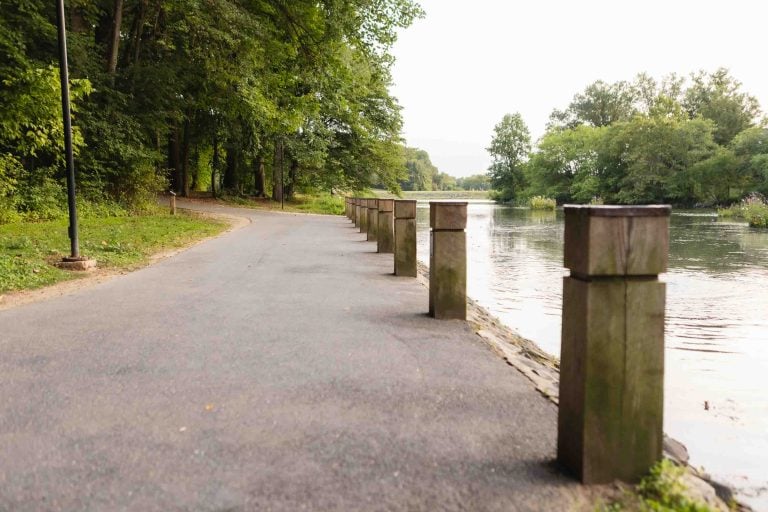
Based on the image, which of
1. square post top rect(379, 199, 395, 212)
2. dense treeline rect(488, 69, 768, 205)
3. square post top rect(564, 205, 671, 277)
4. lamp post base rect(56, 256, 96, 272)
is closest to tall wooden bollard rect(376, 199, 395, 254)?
square post top rect(379, 199, 395, 212)

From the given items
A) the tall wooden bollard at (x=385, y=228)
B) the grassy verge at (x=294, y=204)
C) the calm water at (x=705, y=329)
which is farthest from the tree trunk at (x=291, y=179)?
the tall wooden bollard at (x=385, y=228)

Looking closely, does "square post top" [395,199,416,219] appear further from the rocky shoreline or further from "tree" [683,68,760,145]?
"tree" [683,68,760,145]

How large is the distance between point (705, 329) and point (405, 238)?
14.9 ft

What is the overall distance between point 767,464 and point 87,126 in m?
20.6

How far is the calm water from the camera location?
4438 millimetres

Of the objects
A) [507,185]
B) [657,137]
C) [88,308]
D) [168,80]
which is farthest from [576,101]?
[88,308]

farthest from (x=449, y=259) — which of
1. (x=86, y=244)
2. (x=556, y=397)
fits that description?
(x=86, y=244)

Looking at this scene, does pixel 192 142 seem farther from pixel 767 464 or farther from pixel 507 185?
pixel 507 185

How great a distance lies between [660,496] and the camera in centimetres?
233

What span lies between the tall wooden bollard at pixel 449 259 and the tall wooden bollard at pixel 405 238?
2.63 m

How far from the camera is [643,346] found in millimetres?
2471

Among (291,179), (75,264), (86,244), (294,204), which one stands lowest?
(75,264)

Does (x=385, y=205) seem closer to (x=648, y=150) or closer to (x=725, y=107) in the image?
(x=648, y=150)

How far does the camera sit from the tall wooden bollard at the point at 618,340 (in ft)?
7.95
